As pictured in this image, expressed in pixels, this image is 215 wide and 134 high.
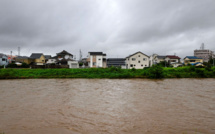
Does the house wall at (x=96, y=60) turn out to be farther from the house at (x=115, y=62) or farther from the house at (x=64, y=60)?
the house at (x=115, y=62)

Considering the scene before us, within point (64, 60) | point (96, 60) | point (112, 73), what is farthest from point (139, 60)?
point (64, 60)

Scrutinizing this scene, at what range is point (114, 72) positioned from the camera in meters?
22.3

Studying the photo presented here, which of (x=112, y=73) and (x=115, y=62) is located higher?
(x=115, y=62)

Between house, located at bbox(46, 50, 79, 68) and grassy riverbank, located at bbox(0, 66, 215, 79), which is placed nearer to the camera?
grassy riverbank, located at bbox(0, 66, 215, 79)

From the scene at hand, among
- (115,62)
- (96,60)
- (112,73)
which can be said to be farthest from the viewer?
(115,62)

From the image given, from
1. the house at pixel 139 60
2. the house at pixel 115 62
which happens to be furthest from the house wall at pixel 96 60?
the house at pixel 139 60

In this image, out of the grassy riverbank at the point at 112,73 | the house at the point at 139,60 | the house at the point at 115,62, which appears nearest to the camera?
the grassy riverbank at the point at 112,73

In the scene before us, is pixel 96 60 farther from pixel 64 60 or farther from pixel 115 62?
pixel 64 60

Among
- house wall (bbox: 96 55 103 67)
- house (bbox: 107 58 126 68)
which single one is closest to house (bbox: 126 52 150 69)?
house (bbox: 107 58 126 68)

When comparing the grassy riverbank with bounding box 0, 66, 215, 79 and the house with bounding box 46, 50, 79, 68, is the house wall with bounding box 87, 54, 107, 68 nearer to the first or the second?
the house with bounding box 46, 50, 79, 68

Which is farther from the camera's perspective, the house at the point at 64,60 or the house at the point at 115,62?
the house at the point at 115,62

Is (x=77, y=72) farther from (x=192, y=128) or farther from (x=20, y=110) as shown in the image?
(x=192, y=128)

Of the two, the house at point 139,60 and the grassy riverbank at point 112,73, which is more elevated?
the house at point 139,60

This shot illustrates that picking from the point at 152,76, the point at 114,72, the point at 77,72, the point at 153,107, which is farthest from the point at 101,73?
the point at 153,107
